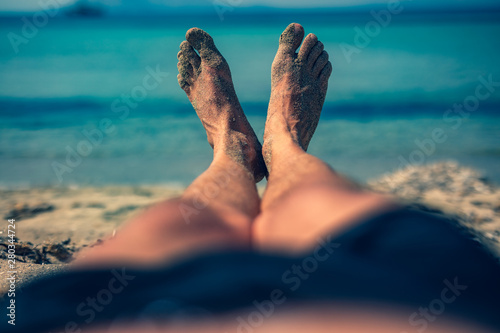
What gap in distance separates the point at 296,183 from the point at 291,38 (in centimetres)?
168

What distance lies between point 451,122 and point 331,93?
1.99 m

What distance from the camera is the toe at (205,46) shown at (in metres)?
2.85

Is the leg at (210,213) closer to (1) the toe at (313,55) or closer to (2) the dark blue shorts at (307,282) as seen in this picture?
(2) the dark blue shorts at (307,282)

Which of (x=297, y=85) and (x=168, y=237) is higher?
(x=297, y=85)

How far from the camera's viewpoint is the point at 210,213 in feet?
4.42

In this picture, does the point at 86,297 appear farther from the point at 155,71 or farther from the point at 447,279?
the point at 155,71

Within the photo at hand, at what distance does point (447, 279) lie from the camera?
37.9 inches

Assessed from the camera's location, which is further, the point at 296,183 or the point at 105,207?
the point at 105,207

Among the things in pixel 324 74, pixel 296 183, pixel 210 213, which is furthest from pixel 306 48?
pixel 210 213

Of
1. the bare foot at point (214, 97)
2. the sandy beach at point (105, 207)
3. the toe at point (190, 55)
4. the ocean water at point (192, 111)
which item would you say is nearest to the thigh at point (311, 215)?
the sandy beach at point (105, 207)

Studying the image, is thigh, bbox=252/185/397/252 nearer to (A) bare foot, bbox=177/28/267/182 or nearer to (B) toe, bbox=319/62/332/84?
(A) bare foot, bbox=177/28/267/182

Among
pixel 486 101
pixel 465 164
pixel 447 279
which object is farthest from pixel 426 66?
pixel 447 279

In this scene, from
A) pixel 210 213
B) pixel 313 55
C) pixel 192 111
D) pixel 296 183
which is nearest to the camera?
pixel 210 213

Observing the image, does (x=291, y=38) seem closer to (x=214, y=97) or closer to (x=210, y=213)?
(x=214, y=97)
